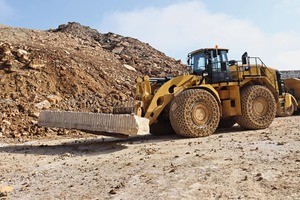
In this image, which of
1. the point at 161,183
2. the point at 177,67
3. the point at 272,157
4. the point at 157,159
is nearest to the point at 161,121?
the point at 157,159

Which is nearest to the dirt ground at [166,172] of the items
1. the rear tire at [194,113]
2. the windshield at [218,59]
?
the rear tire at [194,113]

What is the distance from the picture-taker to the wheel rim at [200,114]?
9.17m

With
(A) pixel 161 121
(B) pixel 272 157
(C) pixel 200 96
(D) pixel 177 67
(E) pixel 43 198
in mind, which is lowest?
(E) pixel 43 198

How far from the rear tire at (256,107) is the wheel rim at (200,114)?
160cm

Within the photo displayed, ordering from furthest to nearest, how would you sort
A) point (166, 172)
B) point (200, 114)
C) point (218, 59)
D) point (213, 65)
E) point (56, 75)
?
point (56, 75)
point (218, 59)
point (213, 65)
point (200, 114)
point (166, 172)

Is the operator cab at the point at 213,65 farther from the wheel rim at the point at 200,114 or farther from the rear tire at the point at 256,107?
the wheel rim at the point at 200,114

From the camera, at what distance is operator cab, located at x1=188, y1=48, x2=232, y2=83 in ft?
34.0

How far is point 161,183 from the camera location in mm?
4660

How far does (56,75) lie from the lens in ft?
56.7

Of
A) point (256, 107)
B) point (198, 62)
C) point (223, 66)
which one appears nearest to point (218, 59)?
point (223, 66)

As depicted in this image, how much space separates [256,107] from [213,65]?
1934 millimetres

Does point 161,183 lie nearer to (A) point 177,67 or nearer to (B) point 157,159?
(B) point 157,159

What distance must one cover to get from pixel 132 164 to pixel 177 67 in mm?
20804

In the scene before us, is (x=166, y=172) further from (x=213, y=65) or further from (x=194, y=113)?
(x=213, y=65)
